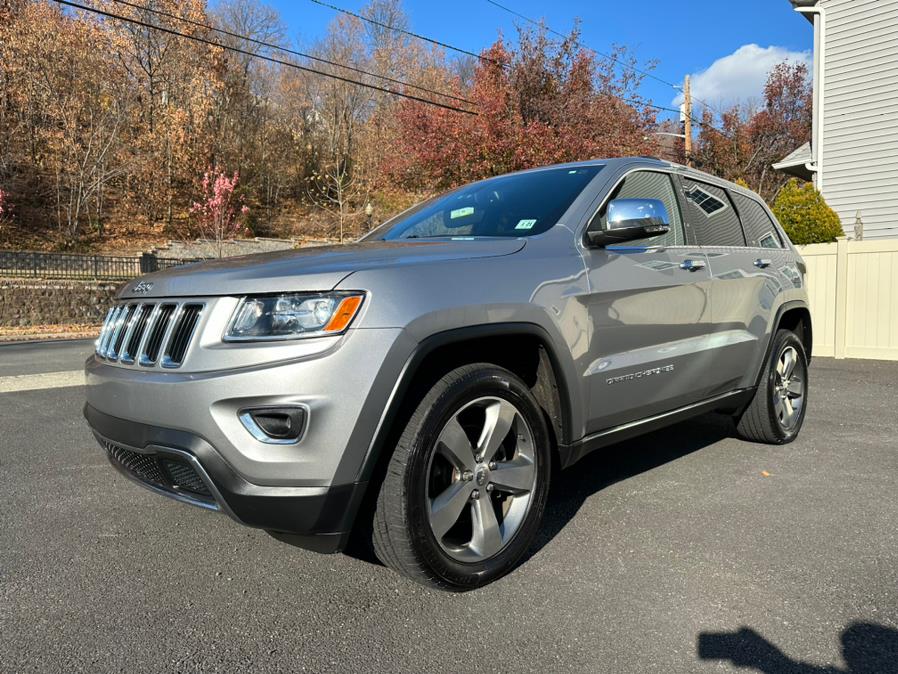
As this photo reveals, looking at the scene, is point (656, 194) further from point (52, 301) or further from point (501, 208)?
point (52, 301)

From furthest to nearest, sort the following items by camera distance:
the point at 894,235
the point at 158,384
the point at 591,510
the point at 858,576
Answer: the point at 894,235, the point at 591,510, the point at 858,576, the point at 158,384

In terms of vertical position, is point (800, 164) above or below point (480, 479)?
above

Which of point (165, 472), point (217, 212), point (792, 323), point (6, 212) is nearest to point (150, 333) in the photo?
point (165, 472)

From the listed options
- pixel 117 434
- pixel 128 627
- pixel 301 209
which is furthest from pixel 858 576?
pixel 301 209

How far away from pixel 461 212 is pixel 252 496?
2150mm

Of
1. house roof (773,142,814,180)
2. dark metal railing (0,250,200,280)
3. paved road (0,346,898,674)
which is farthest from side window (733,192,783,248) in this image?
dark metal railing (0,250,200,280)

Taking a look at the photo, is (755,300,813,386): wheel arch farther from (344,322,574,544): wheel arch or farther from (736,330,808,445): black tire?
(344,322,574,544): wheel arch

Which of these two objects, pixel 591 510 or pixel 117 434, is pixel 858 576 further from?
pixel 117 434

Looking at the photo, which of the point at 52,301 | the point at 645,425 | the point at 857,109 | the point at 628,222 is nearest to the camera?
the point at 628,222

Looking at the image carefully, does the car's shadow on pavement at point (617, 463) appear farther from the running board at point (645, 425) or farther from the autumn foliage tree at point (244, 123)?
the autumn foliage tree at point (244, 123)

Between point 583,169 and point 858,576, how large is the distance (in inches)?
89.5

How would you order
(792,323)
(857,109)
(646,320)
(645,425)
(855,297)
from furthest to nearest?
(857,109) < (855,297) < (792,323) < (645,425) < (646,320)

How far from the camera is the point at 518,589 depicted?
8.59 ft

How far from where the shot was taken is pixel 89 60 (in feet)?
85.6
